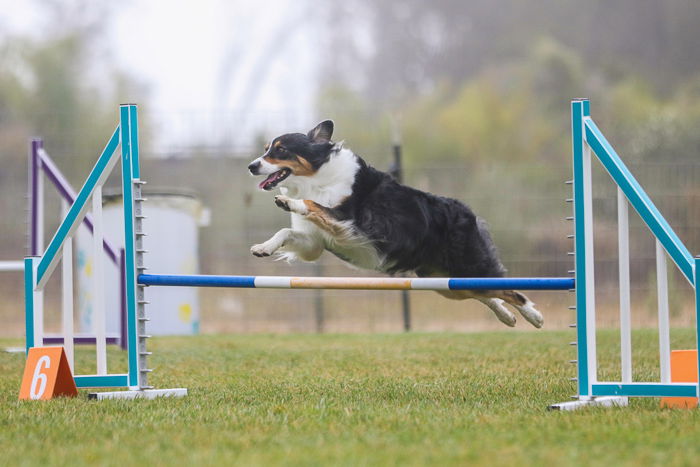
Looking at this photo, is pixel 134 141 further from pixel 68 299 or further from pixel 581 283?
pixel 581 283

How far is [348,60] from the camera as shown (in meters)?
21.9

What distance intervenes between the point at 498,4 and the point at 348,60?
4.48 metres

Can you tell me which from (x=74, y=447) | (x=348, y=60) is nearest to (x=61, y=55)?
(x=348, y=60)

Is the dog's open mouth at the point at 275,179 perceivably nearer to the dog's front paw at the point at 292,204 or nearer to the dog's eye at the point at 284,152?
the dog's eye at the point at 284,152

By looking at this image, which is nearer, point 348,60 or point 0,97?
point 0,97

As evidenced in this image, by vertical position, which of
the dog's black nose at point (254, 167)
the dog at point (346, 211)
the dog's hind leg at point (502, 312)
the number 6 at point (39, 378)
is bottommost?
the number 6 at point (39, 378)

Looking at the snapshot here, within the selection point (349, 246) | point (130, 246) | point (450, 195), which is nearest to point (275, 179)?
point (349, 246)

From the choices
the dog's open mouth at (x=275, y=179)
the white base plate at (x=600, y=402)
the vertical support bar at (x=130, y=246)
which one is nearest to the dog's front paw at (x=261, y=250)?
the dog's open mouth at (x=275, y=179)

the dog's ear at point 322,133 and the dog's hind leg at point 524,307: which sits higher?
the dog's ear at point 322,133

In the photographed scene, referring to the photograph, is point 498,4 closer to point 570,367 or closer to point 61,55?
point 61,55

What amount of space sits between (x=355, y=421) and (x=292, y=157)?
165 cm

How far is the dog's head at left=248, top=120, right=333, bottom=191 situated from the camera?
15.2ft

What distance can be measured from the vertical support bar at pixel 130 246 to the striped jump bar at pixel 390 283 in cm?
18

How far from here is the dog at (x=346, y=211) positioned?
15.1ft
